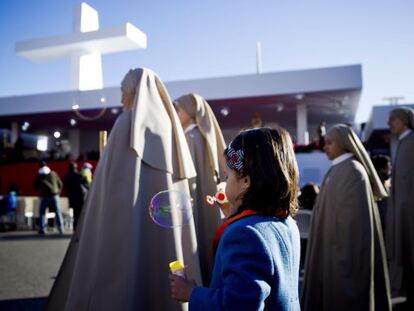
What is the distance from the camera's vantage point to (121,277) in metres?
2.31

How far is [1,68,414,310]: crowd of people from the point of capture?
1.46 meters

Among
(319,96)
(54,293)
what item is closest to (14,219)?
(54,293)

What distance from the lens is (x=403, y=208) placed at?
4.62 meters

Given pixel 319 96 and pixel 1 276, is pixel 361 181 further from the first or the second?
pixel 319 96

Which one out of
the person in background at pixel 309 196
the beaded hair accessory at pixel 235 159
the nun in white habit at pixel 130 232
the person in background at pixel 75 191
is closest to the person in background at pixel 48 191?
the person in background at pixel 75 191

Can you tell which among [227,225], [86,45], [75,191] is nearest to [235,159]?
[227,225]

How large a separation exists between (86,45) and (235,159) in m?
6.30

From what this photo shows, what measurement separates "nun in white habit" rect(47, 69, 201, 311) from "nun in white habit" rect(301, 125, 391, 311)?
154 centimetres

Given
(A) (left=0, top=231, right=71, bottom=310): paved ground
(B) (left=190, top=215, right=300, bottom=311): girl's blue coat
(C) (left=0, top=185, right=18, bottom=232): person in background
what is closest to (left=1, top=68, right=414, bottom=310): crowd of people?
(B) (left=190, top=215, right=300, bottom=311): girl's blue coat

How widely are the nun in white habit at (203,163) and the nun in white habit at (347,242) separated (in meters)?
1.07

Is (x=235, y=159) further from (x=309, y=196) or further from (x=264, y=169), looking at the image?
(x=309, y=196)

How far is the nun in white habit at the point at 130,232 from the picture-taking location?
2324 mm

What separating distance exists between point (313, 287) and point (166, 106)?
234cm

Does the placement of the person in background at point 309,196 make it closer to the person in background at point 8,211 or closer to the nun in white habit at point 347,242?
the nun in white habit at point 347,242
